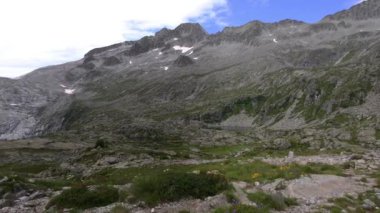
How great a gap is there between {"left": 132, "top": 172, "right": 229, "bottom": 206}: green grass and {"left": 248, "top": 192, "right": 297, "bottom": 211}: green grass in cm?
182

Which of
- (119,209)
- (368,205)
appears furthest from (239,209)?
(368,205)

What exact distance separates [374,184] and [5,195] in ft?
85.6

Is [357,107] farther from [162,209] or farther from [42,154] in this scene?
[162,209]

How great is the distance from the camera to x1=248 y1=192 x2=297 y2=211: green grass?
2312cm

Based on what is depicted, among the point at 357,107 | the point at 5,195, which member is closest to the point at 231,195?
the point at 5,195

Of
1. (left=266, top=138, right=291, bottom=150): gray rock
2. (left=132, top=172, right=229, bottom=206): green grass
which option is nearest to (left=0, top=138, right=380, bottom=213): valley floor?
(left=132, top=172, right=229, bottom=206): green grass

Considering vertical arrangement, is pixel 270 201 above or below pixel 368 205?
Answer: above

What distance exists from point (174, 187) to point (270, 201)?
535cm

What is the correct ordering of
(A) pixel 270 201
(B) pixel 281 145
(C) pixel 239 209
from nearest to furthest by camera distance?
(C) pixel 239 209 → (A) pixel 270 201 → (B) pixel 281 145

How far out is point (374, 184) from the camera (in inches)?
1222

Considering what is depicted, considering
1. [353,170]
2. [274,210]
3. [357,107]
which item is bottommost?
[357,107]

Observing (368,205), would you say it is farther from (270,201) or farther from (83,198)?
(83,198)

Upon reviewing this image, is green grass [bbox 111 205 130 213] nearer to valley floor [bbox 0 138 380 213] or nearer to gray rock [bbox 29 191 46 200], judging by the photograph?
valley floor [bbox 0 138 380 213]

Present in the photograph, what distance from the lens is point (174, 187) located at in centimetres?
2388
